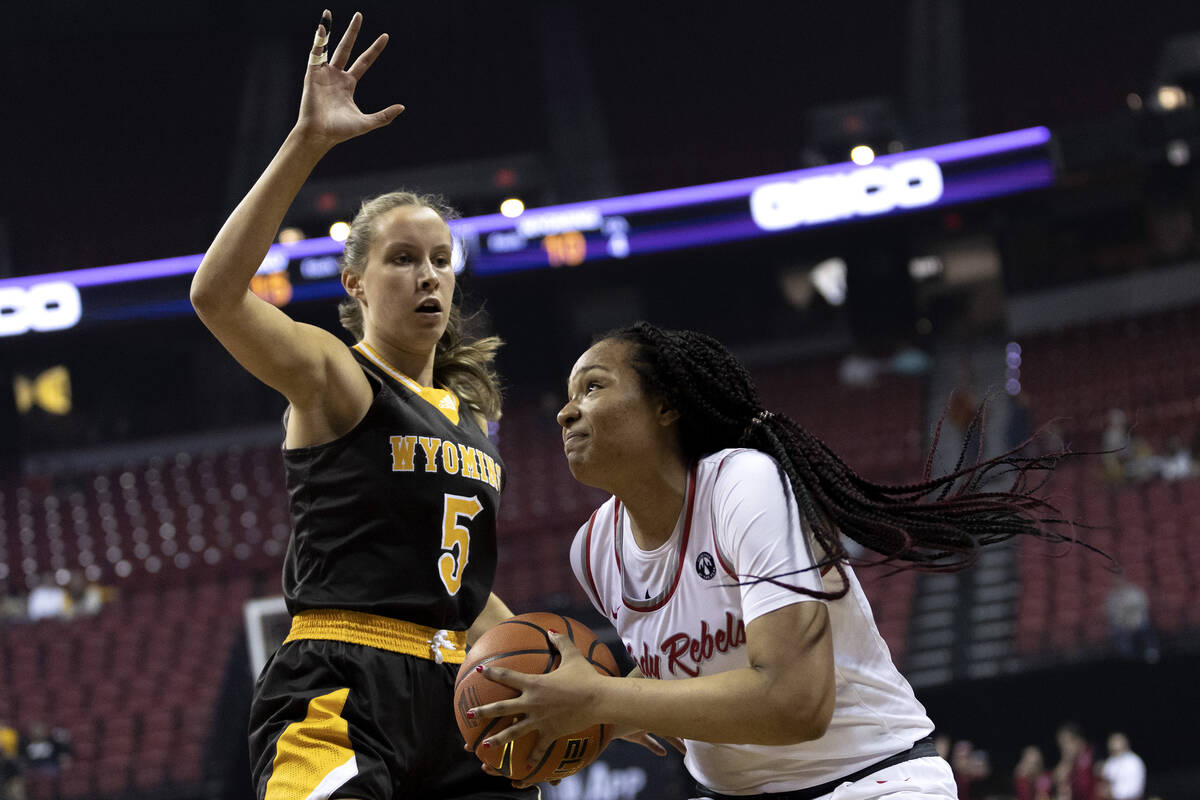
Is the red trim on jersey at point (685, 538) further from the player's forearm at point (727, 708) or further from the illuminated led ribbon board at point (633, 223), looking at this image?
the illuminated led ribbon board at point (633, 223)

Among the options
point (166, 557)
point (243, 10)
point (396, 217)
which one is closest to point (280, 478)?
point (166, 557)

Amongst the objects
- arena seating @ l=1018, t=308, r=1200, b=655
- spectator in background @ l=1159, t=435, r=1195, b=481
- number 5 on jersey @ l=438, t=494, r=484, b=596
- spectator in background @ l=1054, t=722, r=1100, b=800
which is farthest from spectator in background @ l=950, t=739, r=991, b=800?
number 5 on jersey @ l=438, t=494, r=484, b=596

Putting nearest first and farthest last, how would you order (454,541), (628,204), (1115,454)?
(454,541), (1115,454), (628,204)

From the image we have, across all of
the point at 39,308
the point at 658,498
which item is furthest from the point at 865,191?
the point at 658,498

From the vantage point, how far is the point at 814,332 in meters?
17.3

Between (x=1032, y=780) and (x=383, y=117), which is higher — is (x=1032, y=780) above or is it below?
below

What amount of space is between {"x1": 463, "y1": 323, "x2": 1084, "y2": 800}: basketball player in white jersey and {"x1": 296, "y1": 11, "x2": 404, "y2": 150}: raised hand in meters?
0.69

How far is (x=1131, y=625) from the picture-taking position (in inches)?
383

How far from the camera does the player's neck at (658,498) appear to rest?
2.57 m

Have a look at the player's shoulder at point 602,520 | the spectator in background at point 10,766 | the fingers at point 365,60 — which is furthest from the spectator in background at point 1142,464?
the fingers at point 365,60

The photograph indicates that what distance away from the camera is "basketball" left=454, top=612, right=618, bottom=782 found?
7.52ft

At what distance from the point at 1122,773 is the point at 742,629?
7276mm

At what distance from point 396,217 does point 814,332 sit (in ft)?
48.6

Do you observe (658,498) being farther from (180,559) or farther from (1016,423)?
(180,559)
